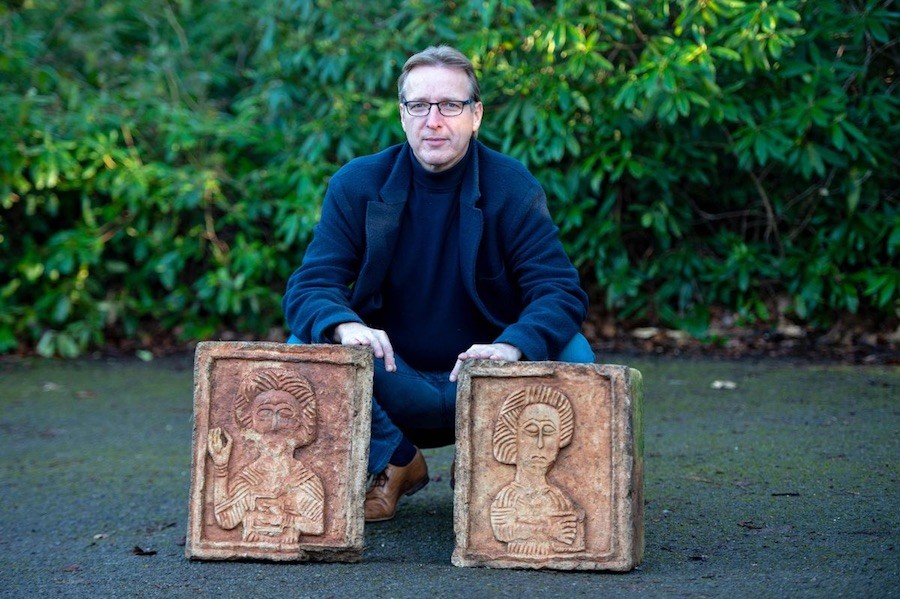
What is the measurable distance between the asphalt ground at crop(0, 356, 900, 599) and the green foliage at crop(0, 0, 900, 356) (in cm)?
82

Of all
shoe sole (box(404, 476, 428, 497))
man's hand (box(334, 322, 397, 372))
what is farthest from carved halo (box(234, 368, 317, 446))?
shoe sole (box(404, 476, 428, 497))

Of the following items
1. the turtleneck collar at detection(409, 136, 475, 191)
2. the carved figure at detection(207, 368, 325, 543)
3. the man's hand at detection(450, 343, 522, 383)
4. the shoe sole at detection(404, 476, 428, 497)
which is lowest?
the shoe sole at detection(404, 476, 428, 497)

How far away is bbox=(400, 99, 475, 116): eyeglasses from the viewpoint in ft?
11.9

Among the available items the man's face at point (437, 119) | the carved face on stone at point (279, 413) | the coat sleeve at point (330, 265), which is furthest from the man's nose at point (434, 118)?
the carved face on stone at point (279, 413)

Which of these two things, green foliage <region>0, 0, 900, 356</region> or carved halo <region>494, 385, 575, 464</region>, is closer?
Result: carved halo <region>494, 385, 575, 464</region>

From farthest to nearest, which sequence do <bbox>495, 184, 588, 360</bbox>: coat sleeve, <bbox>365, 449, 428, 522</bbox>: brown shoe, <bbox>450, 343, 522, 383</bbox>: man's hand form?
<bbox>365, 449, 428, 522</bbox>: brown shoe < <bbox>495, 184, 588, 360</bbox>: coat sleeve < <bbox>450, 343, 522, 383</bbox>: man's hand

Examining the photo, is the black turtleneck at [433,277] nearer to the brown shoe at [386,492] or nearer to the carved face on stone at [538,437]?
the brown shoe at [386,492]

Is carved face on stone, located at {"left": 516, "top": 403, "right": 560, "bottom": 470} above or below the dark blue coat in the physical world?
below

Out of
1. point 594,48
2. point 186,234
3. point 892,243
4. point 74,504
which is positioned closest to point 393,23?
point 594,48

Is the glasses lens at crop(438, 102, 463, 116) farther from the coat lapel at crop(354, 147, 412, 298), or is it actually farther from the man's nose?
the coat lapel at crop(354, 147, 412, 298)

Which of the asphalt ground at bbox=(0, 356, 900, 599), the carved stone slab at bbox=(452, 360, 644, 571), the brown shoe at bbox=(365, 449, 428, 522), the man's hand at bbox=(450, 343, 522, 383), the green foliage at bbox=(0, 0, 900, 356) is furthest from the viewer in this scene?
the green foliage at bbox=(0, 0, 900, 356)

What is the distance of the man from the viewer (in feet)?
11.9

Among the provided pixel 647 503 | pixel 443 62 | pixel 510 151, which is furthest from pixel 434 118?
pixel 510 151

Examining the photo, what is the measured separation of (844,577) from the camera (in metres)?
2.98
